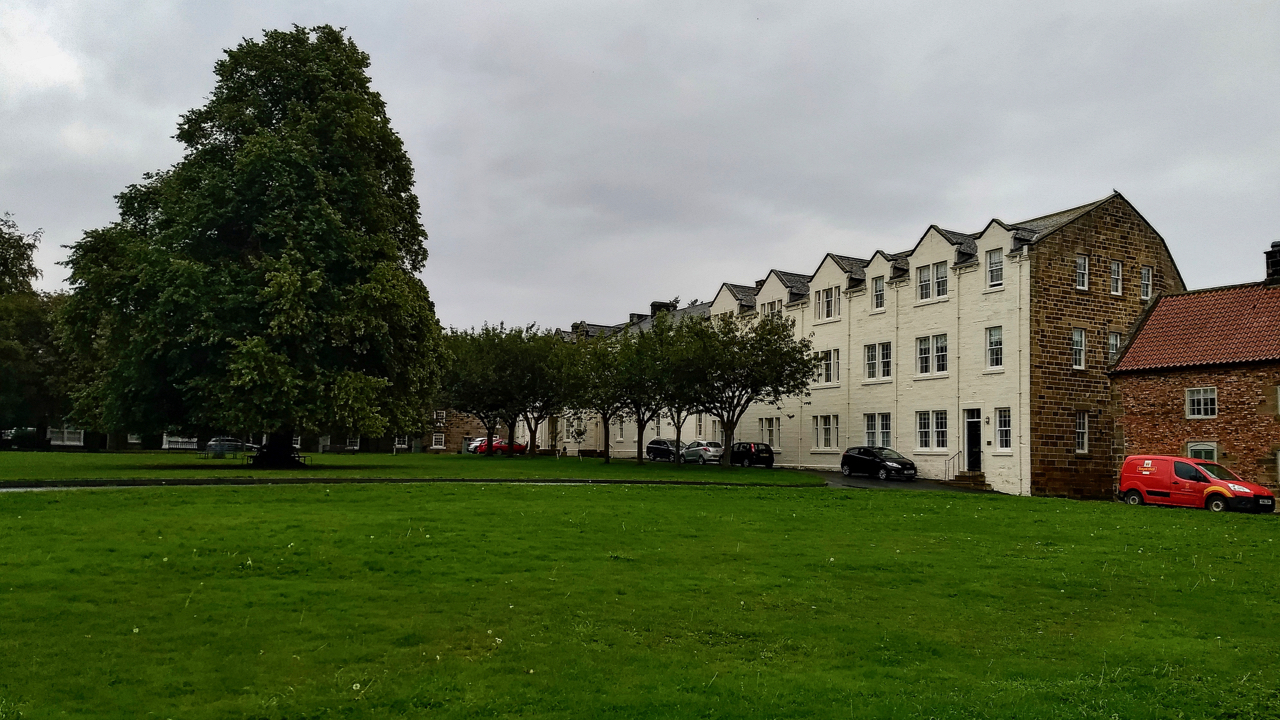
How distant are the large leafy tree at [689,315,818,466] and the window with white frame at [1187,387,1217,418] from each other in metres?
17.9

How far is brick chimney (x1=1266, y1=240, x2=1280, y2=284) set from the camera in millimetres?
43125

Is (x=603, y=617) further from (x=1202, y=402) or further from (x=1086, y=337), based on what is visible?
(x=1086, y=337)

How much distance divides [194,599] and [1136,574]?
1458 centimetres

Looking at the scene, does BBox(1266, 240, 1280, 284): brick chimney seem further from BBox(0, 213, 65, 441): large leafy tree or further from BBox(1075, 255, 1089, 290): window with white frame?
BBox(0, 213, 65, 441): large leafy tree

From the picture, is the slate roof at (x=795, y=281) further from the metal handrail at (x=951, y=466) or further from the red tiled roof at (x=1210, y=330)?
the red tiled roof at (x=1210, y=330)

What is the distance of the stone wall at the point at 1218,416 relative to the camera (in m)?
39.3

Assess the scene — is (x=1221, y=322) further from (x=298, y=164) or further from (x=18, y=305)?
(x=18, y=305)

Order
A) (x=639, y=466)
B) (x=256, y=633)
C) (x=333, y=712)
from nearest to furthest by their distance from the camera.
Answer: (x=333, y=712)
(x=256, y=633)
(x=639, y=466)

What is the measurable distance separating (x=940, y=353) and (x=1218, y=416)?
537 inches

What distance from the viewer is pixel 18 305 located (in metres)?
71.7

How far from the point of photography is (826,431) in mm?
59938

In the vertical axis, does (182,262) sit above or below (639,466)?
above

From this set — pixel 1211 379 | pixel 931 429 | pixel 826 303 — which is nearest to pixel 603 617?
pixel 1211 379

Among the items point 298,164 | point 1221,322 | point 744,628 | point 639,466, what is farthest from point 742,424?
point 744,628
